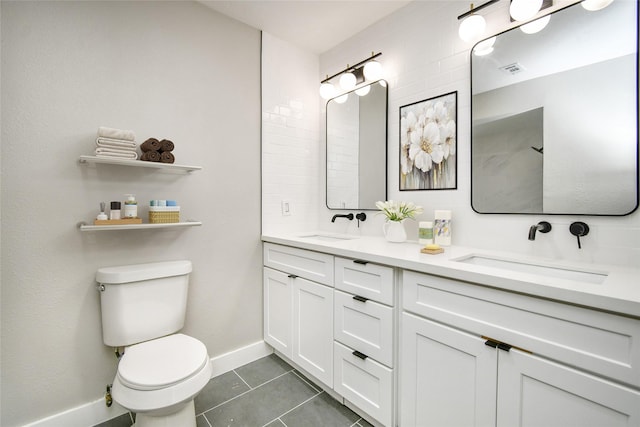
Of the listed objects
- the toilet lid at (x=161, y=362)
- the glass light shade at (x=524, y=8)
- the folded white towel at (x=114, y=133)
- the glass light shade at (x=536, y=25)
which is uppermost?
the glass light shade at (x=524, y=8)

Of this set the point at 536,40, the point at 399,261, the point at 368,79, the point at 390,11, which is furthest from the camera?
the point at 368,79

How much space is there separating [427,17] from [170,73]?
5.30 ft

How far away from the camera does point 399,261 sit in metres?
1.26

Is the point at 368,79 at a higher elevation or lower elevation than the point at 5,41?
higher

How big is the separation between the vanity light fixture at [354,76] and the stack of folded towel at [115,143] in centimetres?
143

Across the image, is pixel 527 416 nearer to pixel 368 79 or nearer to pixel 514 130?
pixel 514 130

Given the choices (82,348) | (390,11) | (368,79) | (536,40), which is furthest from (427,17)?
(82,348)

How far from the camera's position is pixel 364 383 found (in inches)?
56.9

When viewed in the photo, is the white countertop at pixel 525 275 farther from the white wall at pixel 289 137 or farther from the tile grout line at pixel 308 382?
the tile grout line at pixel 308 382

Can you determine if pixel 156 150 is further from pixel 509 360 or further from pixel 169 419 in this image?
pixel 509 360

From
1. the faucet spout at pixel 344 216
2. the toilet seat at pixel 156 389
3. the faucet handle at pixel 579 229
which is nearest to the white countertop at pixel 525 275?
the faucet handle at pixel 579 229

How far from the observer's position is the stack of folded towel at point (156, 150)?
1557 mm

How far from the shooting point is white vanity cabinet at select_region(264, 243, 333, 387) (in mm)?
1651

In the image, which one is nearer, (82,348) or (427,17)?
(82,348)
